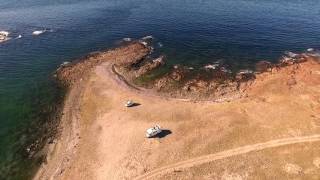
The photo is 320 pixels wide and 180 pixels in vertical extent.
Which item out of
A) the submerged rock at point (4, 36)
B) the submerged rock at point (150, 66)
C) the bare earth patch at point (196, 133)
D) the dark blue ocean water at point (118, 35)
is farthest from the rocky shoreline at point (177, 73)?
the submerged rock at point (4, 36)

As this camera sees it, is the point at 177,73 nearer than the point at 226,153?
No

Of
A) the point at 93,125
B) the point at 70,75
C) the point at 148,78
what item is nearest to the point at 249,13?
the point at 148,78

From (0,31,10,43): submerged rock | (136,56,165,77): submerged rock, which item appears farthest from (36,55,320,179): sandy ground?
(0,31,10,43): submerged rock

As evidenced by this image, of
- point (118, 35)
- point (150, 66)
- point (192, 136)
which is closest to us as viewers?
point (192, 136)

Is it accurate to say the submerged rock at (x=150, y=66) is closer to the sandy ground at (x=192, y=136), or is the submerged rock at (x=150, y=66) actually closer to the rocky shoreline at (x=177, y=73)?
the rocky shoreline at (x=177, y=73)

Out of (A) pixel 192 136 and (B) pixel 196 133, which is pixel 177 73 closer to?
Result: (B) pixel 196 133

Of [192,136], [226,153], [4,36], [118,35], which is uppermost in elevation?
[118,35]

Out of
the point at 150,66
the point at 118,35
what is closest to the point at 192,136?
the point at 150,66

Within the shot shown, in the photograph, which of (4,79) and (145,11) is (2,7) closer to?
(145,11)
